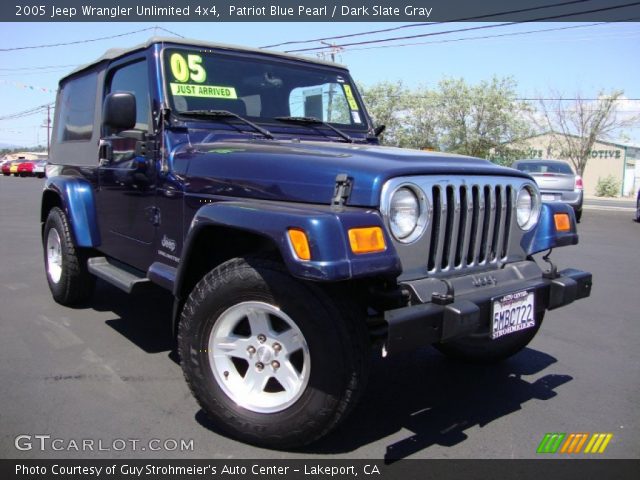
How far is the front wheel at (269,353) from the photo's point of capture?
8.32 feet

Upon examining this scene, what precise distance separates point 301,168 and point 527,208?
145 cm

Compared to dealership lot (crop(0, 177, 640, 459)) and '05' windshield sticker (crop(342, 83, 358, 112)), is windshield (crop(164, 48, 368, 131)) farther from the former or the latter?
dealership lot (crop(0, 177, 640, 459))

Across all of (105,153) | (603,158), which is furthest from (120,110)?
(603,158)

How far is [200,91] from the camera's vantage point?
12.7 ft

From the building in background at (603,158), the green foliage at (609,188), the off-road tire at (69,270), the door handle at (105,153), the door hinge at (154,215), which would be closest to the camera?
the door hinge at (154,215)

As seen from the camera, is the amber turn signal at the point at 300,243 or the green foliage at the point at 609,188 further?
the green foliage at the point at 609,188

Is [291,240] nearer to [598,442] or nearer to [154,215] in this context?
[154,215]

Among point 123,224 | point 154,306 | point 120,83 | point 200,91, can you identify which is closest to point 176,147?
point 200,91

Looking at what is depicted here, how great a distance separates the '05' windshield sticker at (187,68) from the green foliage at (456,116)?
35.0 metres

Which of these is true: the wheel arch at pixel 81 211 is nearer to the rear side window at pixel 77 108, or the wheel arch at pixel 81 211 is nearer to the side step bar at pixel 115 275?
the side step bar at pixel 115 275

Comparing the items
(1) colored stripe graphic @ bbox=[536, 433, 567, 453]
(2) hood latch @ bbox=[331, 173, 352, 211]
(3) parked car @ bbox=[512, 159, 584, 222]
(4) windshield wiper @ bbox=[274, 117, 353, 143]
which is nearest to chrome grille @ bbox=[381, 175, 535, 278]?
(2) hood latch @ bbox=[331, 173, 352, 211]

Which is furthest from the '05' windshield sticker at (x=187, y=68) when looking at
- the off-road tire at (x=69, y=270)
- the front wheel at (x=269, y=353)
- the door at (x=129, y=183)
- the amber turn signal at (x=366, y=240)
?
the amber turn signal at (x=366, y=240)

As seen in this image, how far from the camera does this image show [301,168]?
2.83m
